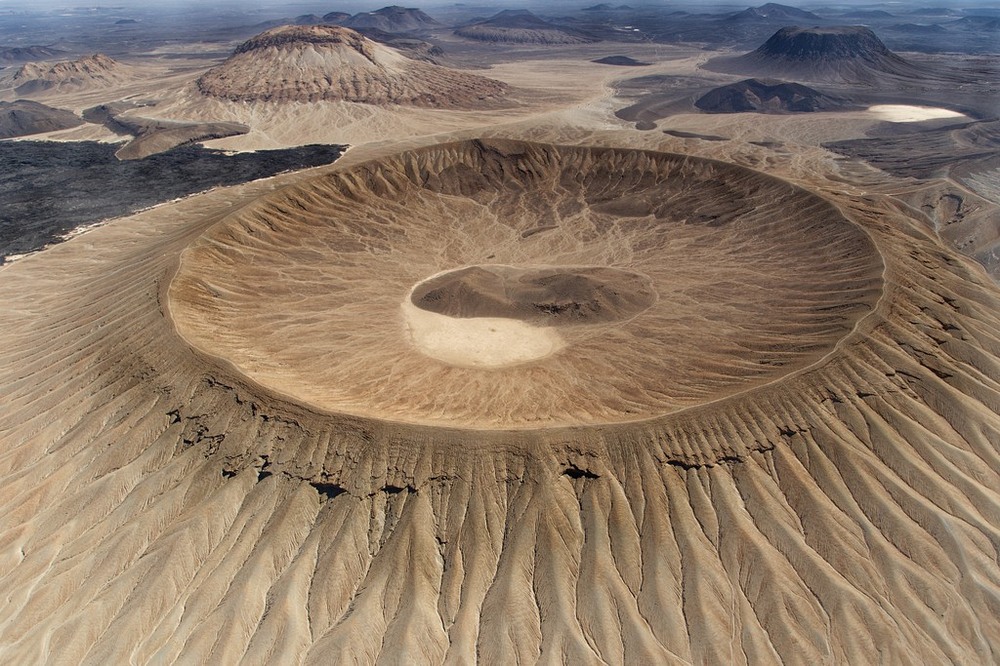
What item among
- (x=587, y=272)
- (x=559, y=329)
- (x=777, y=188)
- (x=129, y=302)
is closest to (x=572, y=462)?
(x=559, y=329)

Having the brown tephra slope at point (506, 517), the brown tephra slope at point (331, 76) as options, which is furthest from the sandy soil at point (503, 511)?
the brown tephra slope at point (331, 76)

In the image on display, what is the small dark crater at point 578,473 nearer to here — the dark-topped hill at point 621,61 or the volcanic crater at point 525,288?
the volcanic crater at point 525,288

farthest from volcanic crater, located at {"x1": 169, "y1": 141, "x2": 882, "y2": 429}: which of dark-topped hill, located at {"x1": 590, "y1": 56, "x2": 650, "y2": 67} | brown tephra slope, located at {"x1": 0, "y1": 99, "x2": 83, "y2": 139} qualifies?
dark-topped hill, located at {"x1": 590, "y1": 56, "x2": 650, "y2": 67}

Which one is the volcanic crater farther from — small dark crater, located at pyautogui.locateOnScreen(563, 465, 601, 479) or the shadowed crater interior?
small dark crater, located at pyautogui.locateOnScreen(563, 465, 601, 479)

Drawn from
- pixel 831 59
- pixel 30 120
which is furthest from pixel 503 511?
pixel 831 59

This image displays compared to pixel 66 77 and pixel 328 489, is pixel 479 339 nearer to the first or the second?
pixel 328 489
